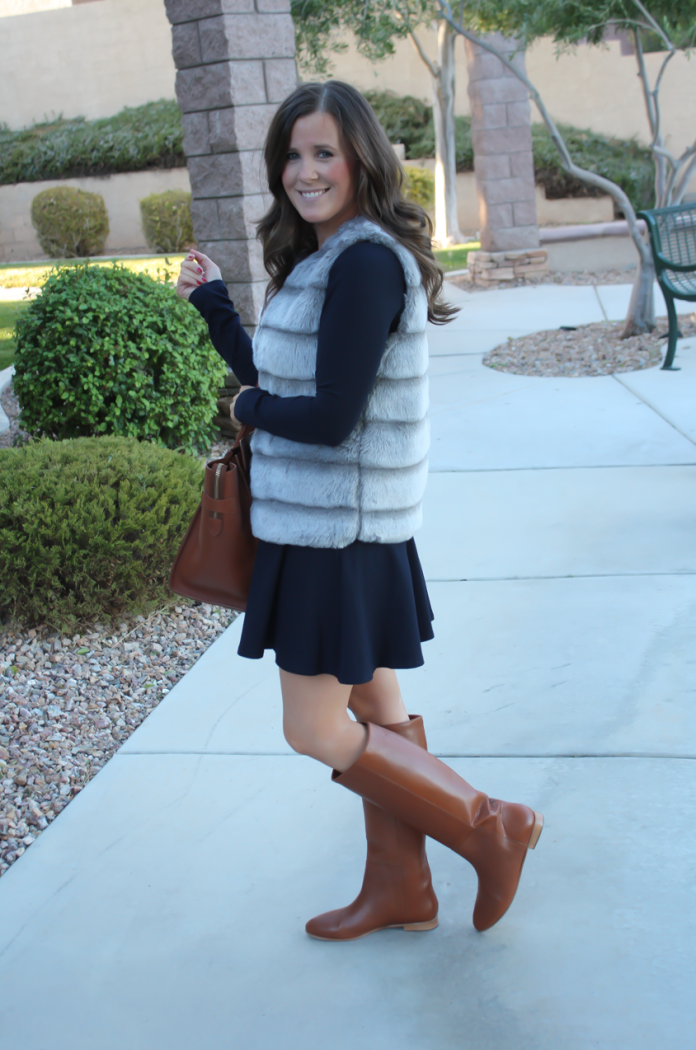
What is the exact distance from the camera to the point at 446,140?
18688mm

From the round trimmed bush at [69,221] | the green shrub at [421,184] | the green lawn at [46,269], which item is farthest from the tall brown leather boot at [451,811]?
the round trimmed bush at [69,221]

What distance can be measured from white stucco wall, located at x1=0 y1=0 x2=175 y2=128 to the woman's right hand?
2407cm

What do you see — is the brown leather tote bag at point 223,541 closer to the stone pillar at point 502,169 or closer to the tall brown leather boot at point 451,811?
the tall brown leather boot at point 451,811

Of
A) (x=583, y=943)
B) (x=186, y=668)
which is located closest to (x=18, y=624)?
(x=186, y=668)

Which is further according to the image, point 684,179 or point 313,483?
point 684,179

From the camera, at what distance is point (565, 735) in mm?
2764

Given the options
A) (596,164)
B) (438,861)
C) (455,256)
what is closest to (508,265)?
(455,256)

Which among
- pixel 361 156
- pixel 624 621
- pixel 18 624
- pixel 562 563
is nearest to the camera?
pixel 361 156

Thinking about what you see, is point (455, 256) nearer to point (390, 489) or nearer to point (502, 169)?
point (502, 169)

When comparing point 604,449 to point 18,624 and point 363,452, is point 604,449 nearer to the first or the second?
point 18,624

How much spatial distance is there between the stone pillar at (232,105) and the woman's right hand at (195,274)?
3479 millimetres

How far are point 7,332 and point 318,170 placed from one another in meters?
9.15

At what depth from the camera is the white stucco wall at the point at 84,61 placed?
76.2 feet

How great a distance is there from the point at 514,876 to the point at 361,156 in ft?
4.97
